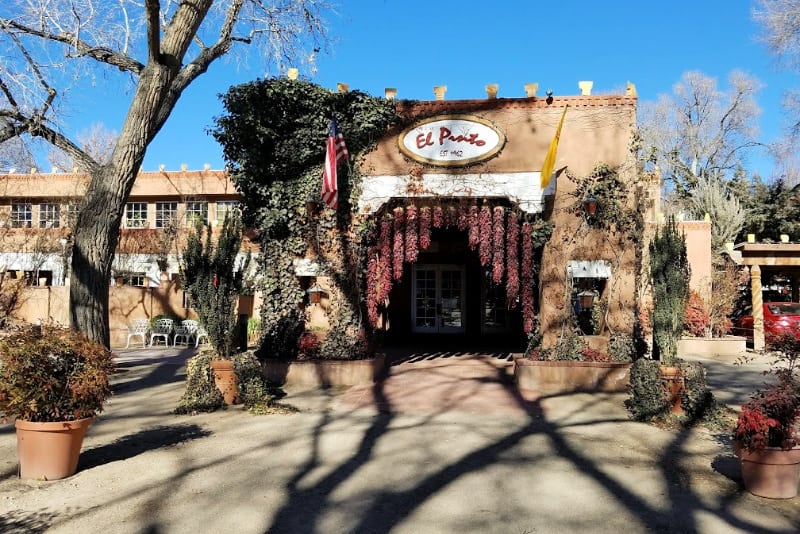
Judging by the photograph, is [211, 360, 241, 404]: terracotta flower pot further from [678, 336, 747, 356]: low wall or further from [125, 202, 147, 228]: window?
[125, 202, 147, 228]: window

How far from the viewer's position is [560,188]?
10.8 metres

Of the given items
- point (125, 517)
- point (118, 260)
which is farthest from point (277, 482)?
point (118, 260)

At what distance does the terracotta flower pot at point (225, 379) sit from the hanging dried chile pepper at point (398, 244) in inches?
136

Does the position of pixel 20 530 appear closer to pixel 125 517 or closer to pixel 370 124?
pixel 125 517

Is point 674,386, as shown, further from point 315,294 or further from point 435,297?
point 435,297

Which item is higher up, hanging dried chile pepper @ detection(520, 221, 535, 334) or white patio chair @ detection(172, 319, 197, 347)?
hanging dried chile pepper @ detection(520, 221, 535, 334)

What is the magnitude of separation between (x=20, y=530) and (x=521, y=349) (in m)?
12.3

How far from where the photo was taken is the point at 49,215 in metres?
26.6

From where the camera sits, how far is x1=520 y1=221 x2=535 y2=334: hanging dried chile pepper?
10703mm

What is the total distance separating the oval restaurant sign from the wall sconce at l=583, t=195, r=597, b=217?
1.70 metres

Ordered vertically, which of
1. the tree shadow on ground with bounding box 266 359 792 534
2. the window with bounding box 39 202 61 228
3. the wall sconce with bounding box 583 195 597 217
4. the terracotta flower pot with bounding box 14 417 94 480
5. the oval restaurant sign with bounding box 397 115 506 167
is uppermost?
the window with bounding box 39 202 61 228

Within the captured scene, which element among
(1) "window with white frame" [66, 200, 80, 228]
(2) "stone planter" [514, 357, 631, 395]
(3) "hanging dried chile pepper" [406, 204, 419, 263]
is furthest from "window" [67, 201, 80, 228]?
(2) "stone planter" [514, 357, 631, 395]

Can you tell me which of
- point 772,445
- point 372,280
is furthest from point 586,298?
point 772,445

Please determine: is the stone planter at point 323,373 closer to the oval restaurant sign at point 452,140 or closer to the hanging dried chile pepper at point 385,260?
the hanging dried chile pepper at point 385,260
